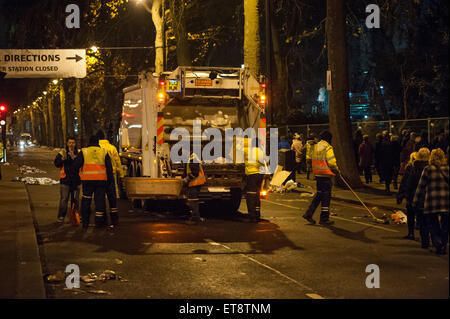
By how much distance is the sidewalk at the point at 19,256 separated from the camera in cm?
700

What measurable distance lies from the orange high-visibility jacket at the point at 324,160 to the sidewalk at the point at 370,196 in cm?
338

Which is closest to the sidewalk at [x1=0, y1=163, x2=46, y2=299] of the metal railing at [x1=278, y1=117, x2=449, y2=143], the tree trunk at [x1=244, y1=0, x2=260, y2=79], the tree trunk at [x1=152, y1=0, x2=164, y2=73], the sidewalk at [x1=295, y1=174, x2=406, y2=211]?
the sidewalk at [x1=295, y1=174, x2=406, y2=211]

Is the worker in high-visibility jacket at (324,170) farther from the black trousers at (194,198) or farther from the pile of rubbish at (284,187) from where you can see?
the pile of rubbish at (284,187)

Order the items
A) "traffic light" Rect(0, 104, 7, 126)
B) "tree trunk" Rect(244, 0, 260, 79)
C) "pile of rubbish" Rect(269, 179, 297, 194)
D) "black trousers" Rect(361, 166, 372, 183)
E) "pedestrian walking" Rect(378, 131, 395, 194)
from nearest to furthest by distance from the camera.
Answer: "pedestrian walking" Rect(378, 131, 395, 194), "pile of rubbish" Rect(269, 179, 297, 194), "black trousers" Rect(361, 166, 372, 183), "tree trunk" Rect(244, 0, 260, 79), "traffic light" Rect(0, 104, 7, 126)

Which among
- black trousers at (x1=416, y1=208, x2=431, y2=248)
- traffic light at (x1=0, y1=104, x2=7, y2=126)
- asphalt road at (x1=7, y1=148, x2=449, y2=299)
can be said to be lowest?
asphalt road at (x1=7, y1=148, x2=449, y2=299)

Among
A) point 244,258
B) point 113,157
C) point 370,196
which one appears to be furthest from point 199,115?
point 244,258

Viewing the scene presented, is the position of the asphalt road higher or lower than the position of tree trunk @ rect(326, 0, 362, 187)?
lower

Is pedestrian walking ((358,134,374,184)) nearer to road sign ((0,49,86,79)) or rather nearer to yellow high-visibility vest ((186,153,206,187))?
yellow high-visibility vest ((186,153,206,187))

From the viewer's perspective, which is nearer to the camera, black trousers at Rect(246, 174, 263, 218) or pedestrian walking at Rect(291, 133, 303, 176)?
black trousers at Rect(246, 174, 263, 218)

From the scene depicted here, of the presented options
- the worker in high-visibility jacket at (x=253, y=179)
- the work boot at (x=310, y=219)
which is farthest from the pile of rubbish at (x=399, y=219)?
the worker in high-visibility jacket at (x=253, y=179)

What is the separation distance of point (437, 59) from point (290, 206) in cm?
2193

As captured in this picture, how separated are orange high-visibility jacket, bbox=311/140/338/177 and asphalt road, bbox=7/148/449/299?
3.34ft

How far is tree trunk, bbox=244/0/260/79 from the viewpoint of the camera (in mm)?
23500

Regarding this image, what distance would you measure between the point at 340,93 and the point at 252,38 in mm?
4330
